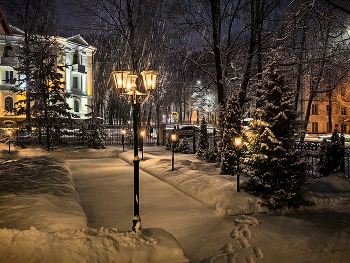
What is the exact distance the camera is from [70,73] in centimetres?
4300

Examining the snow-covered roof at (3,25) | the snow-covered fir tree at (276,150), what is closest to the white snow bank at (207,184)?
the snow-covered fir tree at (276,150)

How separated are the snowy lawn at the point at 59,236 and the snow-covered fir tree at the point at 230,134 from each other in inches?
259

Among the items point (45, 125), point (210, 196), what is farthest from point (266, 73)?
point (45, 125)

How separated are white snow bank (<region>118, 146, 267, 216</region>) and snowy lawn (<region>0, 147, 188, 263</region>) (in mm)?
3245

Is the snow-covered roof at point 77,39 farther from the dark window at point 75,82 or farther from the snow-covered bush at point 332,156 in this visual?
the snow-covered bush at point 332,156

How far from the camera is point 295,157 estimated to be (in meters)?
8.64

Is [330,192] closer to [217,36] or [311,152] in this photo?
[311,152]

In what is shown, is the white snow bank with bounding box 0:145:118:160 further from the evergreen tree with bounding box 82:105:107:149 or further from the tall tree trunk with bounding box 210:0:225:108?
the tall tree trunk with bounding box 210:0:225:108

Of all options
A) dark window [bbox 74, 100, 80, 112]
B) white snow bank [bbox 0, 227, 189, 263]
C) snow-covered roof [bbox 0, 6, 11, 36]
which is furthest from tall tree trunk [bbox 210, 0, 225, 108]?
dark window [bbox 74, 100, 80, 112]

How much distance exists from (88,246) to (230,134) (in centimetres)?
877

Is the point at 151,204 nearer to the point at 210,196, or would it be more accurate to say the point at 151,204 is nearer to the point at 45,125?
the point at 210,196

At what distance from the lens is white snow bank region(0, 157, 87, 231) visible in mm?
5738

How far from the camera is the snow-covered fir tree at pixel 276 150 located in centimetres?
849

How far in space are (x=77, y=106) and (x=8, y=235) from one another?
43.0 m
